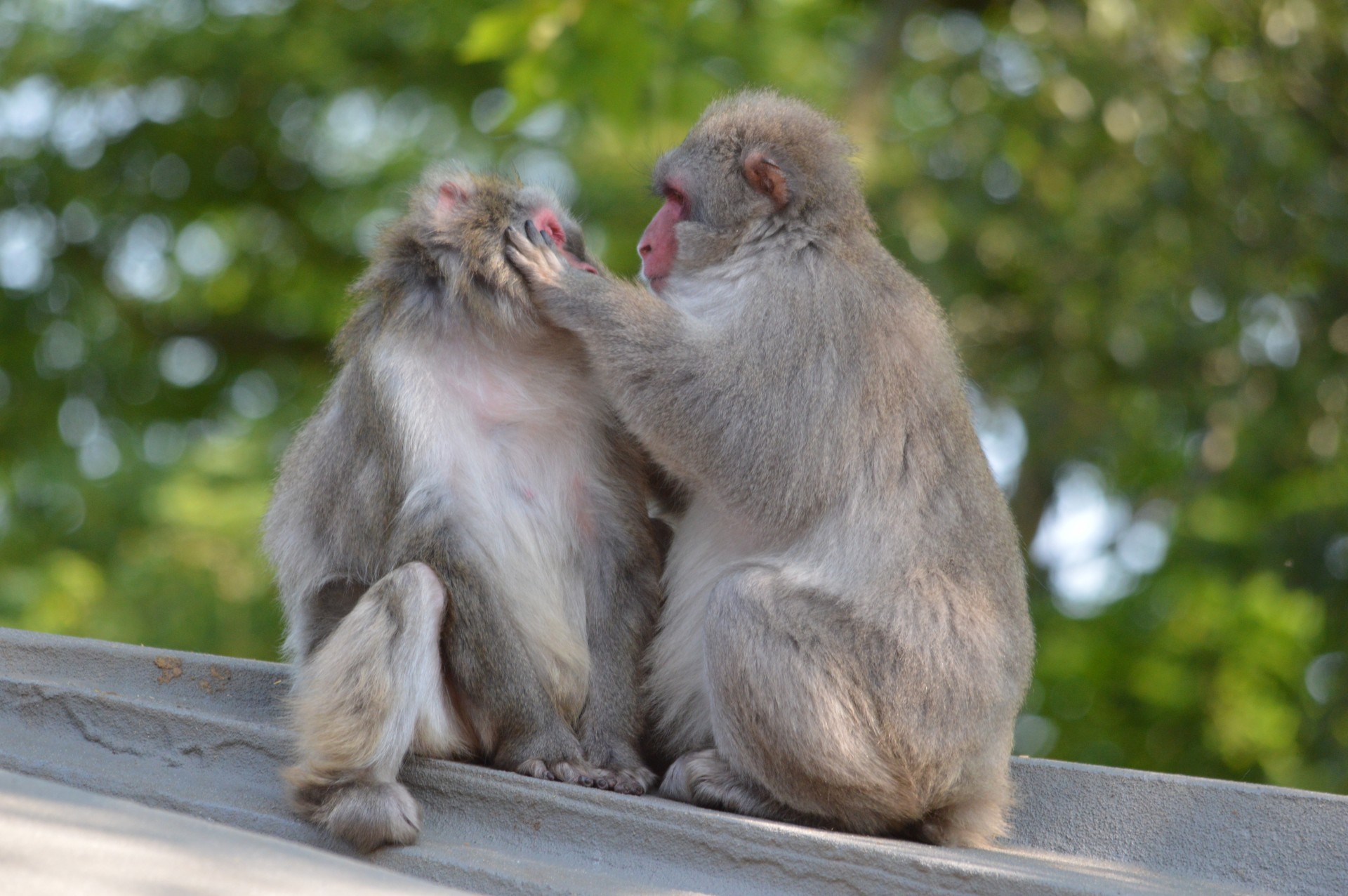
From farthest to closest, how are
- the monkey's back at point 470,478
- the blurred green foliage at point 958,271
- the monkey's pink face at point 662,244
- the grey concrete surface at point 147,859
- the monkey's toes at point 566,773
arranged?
the blurred green foliage at point 958,271
the monkey's pink face at point 662,244
the monkey's back at point 470,478
the monkey's toes at point 566,773
the grey concrete surface at point 147,859

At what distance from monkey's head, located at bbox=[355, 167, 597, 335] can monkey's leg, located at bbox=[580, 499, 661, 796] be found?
67 centimetres

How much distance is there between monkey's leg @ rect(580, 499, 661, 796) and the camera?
3.39 meters

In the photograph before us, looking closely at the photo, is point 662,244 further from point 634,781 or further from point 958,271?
point 958,271

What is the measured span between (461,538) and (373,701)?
44 centimetres

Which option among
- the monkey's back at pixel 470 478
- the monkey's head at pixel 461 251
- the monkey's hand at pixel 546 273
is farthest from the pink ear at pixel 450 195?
the monkey's back at pixel 470 478

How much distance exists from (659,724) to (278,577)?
1.16 metres

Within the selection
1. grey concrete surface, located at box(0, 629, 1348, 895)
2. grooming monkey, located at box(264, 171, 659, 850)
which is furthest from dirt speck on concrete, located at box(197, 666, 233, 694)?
grooming monkey, located at box(264, 171, 659, 850)

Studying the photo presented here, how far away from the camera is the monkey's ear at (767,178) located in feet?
12.3

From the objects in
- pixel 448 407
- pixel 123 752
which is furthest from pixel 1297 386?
pixel 123 752

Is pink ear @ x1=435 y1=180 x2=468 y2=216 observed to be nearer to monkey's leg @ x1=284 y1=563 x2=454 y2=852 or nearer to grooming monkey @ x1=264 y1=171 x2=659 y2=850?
grooming monkey @ x1=264 y1=171 x2=659 y2=850

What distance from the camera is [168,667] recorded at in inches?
156

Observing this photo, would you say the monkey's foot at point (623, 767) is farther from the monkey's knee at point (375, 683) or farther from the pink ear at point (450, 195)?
the pink ear at point (450, 195)

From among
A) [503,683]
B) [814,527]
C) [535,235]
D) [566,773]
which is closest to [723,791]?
[566,773]

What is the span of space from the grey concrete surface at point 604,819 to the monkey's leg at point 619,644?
22 centimetres
